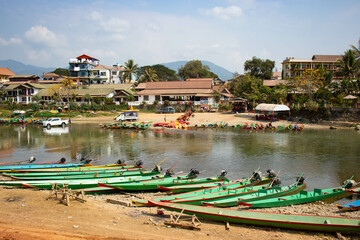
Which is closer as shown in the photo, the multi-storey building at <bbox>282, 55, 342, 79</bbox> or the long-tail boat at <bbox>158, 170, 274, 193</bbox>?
the long-tail boat at <bbox>158, 170, 274, 193</bbox>

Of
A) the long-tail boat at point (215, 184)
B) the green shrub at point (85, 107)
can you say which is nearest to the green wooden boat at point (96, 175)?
the long-tail boat at point (215, 184)

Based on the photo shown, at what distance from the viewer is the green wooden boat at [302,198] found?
1303 cm

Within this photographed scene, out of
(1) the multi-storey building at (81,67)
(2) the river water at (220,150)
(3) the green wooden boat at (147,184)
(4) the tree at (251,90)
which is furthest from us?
(1) the multi-storey building at (81,67)

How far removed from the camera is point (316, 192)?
47.1ft

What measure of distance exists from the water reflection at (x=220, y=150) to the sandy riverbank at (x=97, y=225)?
26.5ft

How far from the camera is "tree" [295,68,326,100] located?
47.8 meters

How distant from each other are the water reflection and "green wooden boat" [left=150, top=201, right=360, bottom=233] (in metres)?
7.10

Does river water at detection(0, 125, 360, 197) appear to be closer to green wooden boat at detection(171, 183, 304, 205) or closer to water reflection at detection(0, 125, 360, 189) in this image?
water reflection at detection(0, 125, 360, 189)

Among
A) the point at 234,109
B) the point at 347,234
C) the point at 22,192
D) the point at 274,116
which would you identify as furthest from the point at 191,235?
the point at 234,109

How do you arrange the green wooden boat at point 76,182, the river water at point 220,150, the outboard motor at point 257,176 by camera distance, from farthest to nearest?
1. the river water at point 220,150
2. the outboard motor at point 257,176
3. the green wooden boat at point 76,182

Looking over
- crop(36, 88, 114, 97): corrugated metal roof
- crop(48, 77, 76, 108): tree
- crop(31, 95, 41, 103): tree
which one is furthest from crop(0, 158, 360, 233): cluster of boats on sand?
crop(31, 95, 41, 103): tree

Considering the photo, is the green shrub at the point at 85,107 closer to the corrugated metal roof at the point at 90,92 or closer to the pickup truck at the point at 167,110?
the corrugated metal roof at the point at 90,92

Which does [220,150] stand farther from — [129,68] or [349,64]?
[129,68]

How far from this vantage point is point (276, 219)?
438 inches
